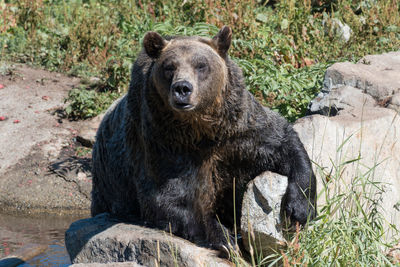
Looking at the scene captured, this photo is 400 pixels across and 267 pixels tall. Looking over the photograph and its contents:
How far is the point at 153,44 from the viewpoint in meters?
5.08

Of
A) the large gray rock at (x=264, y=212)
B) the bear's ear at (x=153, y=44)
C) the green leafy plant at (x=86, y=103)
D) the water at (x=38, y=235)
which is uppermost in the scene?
the bear's ear at (x=153, y=44)

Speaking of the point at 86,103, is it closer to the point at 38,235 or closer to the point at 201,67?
the point at 38,235

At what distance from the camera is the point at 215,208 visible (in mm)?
5203

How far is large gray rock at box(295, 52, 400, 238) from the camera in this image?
5.29m

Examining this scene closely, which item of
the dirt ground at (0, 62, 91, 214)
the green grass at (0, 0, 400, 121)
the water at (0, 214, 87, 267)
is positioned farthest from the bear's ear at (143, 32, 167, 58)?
the dirt ground at (0, 62, 91, 214)

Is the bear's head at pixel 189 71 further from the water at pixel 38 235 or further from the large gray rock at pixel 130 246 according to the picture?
the water at pixel 38 235

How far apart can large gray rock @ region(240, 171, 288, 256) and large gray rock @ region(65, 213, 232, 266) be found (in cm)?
34

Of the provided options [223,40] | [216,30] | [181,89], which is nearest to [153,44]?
[223,40]

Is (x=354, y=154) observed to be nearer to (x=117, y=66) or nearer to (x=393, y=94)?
(x=393, y=94)

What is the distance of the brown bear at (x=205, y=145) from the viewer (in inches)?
192

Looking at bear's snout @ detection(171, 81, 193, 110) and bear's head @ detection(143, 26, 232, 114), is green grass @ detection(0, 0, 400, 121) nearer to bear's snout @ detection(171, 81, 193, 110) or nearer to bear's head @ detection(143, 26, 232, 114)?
bear's head @ detection(143, 26, 232, 114)

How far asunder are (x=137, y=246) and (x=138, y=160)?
34.0 inches

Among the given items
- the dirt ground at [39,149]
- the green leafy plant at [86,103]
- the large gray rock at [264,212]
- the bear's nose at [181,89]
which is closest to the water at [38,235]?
the dirt ground at [39,149]

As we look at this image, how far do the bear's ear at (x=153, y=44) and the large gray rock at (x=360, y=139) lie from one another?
154 centimetres
